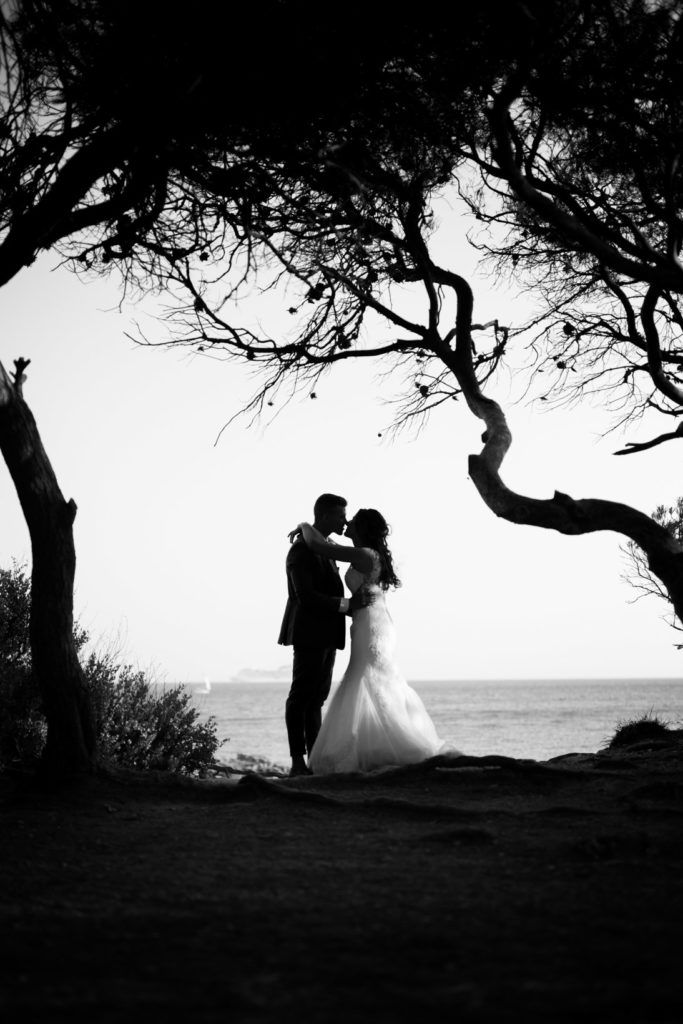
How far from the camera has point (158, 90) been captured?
680cm

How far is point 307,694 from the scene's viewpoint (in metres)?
9.30

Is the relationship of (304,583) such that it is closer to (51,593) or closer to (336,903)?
(51,593)

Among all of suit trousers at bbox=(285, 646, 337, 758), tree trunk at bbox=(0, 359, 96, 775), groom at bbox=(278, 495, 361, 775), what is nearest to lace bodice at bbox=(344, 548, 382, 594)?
groom at bbox=(278, 495, 361, 775)

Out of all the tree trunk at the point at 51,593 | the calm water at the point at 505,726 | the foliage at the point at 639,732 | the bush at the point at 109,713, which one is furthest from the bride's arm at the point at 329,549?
the calm water at the point at 505,726

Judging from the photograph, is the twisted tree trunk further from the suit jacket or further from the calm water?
the calm water

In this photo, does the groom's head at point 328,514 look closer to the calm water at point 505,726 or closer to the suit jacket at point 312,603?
the suit jacket at point 312,603

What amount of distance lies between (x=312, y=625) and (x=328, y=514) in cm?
104

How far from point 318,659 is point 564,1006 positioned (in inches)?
250

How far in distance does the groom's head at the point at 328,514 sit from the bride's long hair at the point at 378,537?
22 centimetres

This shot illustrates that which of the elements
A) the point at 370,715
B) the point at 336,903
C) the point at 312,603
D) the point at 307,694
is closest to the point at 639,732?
the point at 370,715

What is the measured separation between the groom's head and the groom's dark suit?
0.28 metres

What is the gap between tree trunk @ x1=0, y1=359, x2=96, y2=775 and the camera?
289 inches

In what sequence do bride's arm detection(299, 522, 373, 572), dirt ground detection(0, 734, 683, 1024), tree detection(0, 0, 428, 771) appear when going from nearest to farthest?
dirt ground detection(0, 734, 683, 1024) < tree detection(0, 0, 428, 771) < bride's arm detection(299, 522, 373, 572)

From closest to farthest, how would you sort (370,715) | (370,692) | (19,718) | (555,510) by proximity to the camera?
(555,510)
(370,715)
(370,692)
(19,718)
